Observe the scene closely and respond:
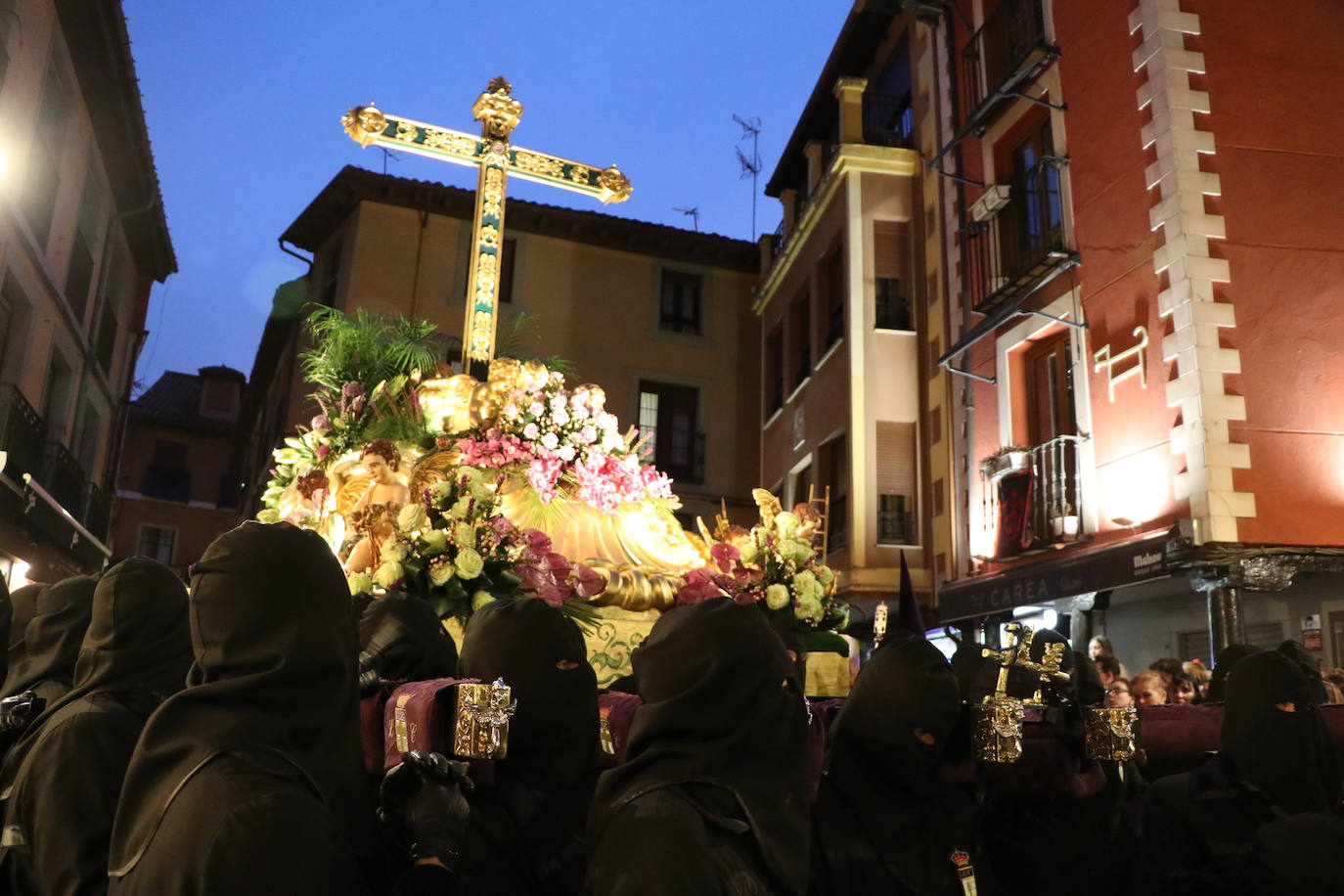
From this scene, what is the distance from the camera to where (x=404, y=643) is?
3.42 metres

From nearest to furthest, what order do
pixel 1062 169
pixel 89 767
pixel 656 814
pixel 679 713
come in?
pixel 656 814, pixel 679 713, pixel 89 767, pixel 1062 169

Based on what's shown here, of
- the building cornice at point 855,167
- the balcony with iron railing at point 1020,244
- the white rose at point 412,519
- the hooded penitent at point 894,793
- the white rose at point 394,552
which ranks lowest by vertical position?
the hooded penitent at point 894,793

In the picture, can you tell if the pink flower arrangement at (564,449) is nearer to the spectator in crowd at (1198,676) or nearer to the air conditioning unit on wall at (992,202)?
the spectator in crowd at (1198,676)

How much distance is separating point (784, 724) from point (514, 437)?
3.71 metres

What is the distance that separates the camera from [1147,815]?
133 inches

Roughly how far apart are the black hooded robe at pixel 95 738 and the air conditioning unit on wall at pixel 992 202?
35.8ft

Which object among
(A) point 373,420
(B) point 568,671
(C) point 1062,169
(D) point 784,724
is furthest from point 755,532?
(C) point 1062,169

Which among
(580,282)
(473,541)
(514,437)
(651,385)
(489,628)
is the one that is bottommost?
(489,628)

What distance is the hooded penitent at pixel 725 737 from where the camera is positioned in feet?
6.92

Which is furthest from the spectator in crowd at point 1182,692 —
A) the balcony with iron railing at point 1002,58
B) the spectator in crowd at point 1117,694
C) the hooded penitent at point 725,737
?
the balcony with iron railing at point 1002,58

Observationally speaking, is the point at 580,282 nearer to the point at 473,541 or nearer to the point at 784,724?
the point at 473,541

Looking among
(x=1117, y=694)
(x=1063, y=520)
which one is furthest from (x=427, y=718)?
(x=1063, y=520)

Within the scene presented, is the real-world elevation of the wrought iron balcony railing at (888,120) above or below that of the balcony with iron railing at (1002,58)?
above

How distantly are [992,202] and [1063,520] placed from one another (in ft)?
12.9
